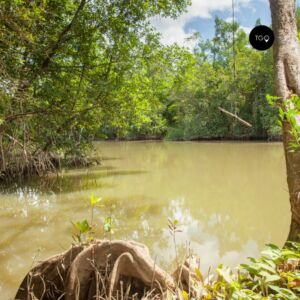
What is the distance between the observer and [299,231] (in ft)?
10.3

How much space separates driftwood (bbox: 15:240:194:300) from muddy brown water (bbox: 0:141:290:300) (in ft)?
0.74

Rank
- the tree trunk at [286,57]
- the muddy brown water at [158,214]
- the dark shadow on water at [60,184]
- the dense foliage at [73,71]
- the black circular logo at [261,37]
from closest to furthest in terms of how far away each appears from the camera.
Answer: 1. the black circular logo at [261,37]
2. the tree trunk at [286,57]
3. the muddy brown water at [158,214]
4. the dense foliage at [73,71]
5. the dark shadow on water at [60,184]

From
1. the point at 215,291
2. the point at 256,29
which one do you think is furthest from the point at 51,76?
the point at 215,291

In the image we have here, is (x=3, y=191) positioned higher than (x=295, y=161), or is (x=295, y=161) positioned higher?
(x=295, y=161)

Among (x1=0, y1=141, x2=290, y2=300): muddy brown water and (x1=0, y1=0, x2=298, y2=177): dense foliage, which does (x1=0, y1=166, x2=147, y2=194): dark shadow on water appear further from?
(x1=0, y1=0, x2=298, y2=177): dense foliage

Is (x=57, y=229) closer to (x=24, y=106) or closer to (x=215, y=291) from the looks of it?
(x=24, y=106)

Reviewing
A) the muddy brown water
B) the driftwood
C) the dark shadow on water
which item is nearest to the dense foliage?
the dark shadow on water

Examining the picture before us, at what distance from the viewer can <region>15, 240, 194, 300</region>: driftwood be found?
7.82 feet

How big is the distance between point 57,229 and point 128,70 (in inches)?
181

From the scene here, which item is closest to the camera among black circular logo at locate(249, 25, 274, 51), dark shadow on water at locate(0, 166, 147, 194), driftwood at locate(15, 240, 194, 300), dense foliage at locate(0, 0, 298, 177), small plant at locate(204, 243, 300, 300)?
small plant at locate(204, 243, 300, 300)

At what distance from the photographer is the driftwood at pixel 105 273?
2383mm

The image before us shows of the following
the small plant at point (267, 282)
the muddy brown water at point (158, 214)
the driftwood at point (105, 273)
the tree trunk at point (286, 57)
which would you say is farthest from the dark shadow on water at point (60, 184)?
the small plant at point (267, 282)

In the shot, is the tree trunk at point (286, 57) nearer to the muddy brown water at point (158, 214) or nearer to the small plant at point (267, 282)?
the small plant at point (267, 282)

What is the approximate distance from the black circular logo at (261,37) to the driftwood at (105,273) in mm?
1922
